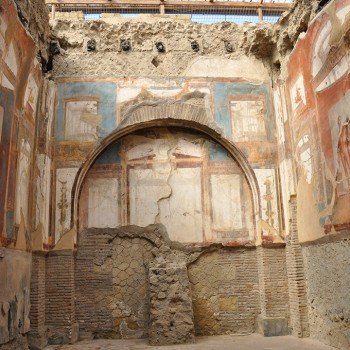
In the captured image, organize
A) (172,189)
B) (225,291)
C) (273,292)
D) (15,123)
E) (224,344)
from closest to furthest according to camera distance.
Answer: (15,123) → (224,344) → (273,292) → (225,291) → (172,189)

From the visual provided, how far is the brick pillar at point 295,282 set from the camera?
7.00m

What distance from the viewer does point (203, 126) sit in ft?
26.5

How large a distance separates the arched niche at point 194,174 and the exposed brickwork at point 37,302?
88cm

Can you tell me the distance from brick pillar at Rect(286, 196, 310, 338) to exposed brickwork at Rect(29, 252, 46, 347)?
12.4 ft

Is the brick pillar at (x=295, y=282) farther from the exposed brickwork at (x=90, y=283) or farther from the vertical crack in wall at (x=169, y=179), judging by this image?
the exposed brickwork at (x=90, y=283)

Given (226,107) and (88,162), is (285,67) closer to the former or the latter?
(226,107)

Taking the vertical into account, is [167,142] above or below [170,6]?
below

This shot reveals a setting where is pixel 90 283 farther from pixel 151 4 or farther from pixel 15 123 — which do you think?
pixel 151 4

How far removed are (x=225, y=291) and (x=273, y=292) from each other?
0.78 metres

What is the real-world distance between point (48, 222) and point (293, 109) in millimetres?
4252

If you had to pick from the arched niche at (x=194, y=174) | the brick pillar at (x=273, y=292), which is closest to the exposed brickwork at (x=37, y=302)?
the arched niche at (x=194, y=174)

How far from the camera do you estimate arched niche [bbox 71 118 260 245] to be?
7859 millimetres

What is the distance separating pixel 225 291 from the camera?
25.4 feet

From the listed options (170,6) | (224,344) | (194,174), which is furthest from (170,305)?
(170,6)
